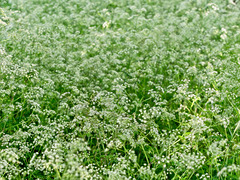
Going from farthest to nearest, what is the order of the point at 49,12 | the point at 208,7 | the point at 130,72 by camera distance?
the point at 208,7 < the point at 49,12 < the point at 130,72

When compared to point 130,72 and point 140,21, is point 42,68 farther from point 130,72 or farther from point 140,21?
point 140,21

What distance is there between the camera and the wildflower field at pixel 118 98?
3807mm

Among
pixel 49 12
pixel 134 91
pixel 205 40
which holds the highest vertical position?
pixel 49 12

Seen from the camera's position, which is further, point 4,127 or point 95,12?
point 95,12

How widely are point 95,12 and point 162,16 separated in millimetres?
2482

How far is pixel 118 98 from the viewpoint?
514 cm

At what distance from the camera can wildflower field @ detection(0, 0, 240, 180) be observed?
12.5ft

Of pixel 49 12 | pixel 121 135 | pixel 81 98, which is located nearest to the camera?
pixel 121 135

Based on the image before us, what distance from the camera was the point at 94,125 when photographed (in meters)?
4.15

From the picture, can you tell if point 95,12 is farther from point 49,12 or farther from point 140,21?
point 140,21

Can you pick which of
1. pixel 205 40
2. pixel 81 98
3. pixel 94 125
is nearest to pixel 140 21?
pixel 205 40

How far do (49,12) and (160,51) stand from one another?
4730mm

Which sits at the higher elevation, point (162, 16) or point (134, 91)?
point (162, 16)

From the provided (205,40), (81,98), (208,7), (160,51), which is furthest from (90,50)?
(208,7)
